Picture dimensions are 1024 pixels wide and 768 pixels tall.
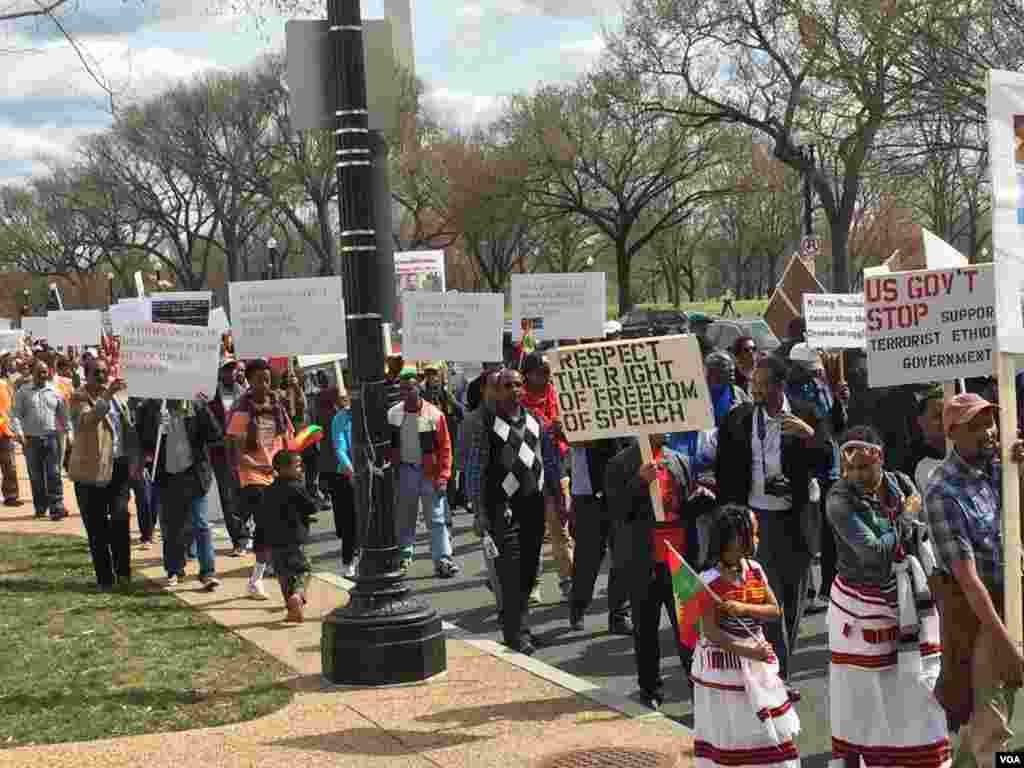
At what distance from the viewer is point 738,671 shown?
560cm

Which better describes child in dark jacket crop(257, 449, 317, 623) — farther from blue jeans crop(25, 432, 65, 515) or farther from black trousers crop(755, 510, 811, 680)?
blue jeans crop(25, 432, 65, 515)

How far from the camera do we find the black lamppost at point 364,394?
808 cm

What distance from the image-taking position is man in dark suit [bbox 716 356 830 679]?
7.41 m

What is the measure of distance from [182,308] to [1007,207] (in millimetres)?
9670

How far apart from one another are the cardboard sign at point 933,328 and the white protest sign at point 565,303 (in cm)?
646

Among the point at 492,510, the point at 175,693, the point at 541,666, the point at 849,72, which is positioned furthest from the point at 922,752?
the point at 849,72

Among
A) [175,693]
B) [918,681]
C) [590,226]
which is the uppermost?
[590,226]

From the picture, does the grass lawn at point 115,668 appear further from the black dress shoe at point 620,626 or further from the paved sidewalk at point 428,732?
the black dress shoe at point 620,626

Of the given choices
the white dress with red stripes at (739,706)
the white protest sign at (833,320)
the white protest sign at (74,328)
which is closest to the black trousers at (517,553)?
the white dress with red stripes at (739,706)

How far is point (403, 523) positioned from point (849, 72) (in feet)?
52.8

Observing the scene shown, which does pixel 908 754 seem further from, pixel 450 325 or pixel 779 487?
pixel 450 325

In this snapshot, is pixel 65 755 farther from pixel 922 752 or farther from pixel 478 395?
pixel 478 395

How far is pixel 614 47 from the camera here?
36.3m

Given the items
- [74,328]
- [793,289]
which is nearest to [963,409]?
[793,289]
